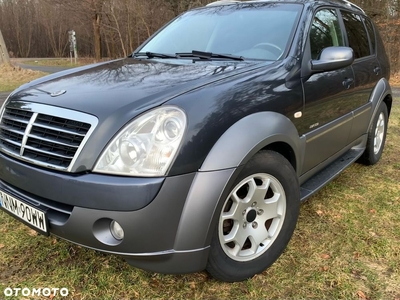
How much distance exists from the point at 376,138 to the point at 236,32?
7.57ft

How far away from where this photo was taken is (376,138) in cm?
415

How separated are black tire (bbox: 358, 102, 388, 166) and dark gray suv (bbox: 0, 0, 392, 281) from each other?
4.10ft

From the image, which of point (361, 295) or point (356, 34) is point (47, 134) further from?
point (356, 34)

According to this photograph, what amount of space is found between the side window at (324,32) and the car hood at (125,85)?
740 mm

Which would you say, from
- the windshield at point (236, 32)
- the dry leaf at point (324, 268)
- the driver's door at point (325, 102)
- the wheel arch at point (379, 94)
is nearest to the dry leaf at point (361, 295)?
the dry leaf at point (324, 268)

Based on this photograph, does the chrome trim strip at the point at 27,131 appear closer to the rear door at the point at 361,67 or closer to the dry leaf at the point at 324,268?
the dry leaf at the point at 324,268

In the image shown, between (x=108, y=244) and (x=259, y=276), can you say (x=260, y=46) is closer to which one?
(x=259, y=276)

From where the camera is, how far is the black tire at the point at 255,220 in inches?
78.0

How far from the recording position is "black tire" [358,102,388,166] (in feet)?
12.8

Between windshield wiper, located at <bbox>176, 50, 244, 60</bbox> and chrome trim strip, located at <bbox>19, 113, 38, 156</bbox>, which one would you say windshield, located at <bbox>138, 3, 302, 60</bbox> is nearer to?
windshield wiper, located at <bbox>176, 50, 244, 60</bbox>

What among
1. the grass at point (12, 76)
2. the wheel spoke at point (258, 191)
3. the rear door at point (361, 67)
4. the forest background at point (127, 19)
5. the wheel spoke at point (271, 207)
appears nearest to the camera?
the wheel spoke at point (258, 191)

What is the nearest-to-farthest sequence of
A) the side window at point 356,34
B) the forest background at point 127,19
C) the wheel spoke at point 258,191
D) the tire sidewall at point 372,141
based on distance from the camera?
1. the wheel spoke at point 258,191
2. the side window at point 356,34
3. the tire sidewall at point 372,141
4. the forest background at point 127,19

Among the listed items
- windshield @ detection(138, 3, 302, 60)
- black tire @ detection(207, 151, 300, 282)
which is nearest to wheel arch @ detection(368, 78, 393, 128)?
windshield @ detection(138, 3, 302, 60)

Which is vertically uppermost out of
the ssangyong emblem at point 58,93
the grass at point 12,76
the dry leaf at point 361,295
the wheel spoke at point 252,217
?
the ssangyong emblem at point 58,93
